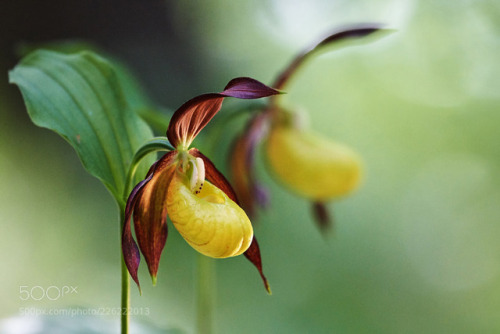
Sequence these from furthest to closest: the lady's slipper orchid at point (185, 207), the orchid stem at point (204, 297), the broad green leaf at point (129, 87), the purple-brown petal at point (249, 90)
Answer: the orchid stem at point (204, 297) → the broad green leaf at point (129, 87) → the lady's slipper orchid at point (185, 207) → the purple-brown petal at point (249, 90)

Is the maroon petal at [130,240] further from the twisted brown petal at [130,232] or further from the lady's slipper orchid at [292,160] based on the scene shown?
the lady's slipper orchid at [292,160]

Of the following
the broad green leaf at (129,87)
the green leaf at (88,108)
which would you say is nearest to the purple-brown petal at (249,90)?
the green leaf at (88,108)

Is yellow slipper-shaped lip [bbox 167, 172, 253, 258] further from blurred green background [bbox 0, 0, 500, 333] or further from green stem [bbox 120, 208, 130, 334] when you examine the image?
blurred green background [bbox 0, 0, 500, 333]

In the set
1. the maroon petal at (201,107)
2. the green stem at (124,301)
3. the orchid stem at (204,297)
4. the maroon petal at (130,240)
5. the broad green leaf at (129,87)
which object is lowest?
the orchid stem at (204,297)

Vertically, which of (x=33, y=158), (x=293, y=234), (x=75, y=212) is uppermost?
(x=33, y=158)

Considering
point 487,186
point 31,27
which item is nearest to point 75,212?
point 31,27

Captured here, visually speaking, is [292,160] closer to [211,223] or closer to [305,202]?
[211,223]

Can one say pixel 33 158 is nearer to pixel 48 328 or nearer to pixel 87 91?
pixel 48 328
